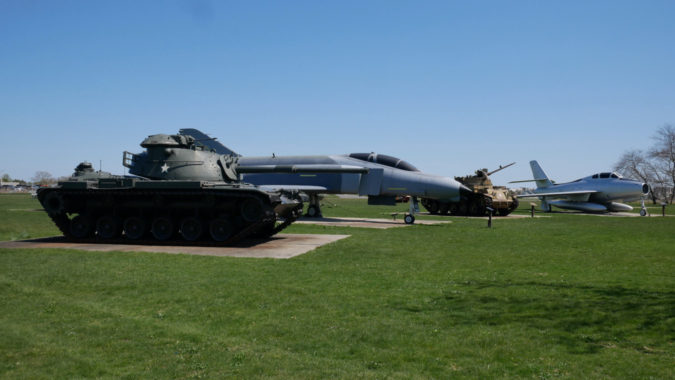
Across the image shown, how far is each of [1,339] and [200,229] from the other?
9605 millimetres

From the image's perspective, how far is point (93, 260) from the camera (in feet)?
38.3

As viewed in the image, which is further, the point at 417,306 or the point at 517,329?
the point at 417,306

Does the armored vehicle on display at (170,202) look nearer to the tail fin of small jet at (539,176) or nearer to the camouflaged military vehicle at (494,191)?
the camouflaged military vehicle at (494,191)

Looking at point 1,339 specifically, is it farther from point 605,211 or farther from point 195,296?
point 605,211

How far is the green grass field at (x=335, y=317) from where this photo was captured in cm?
505

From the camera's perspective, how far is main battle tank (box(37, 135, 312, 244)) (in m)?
15.0

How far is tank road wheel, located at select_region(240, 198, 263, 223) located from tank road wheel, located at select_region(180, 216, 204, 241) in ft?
4.80

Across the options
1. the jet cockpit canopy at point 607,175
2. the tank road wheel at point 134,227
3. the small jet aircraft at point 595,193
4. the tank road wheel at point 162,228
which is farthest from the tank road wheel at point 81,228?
the jet cockpit canopy at point 607,175

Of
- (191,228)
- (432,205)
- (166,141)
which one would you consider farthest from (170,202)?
(432,205)

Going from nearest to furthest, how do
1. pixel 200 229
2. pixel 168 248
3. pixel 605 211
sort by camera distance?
pixel 168 248 → pixel 200 229 → pixel 605 211

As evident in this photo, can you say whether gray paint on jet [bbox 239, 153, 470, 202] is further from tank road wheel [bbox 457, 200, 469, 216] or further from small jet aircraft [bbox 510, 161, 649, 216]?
small jet aircraft [bbox 510, 161, 649, 216]

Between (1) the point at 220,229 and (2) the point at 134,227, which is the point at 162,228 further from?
(1) the point at 220,229

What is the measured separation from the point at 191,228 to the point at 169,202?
1123mm

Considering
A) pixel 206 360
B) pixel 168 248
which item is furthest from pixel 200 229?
pixel 206 360
